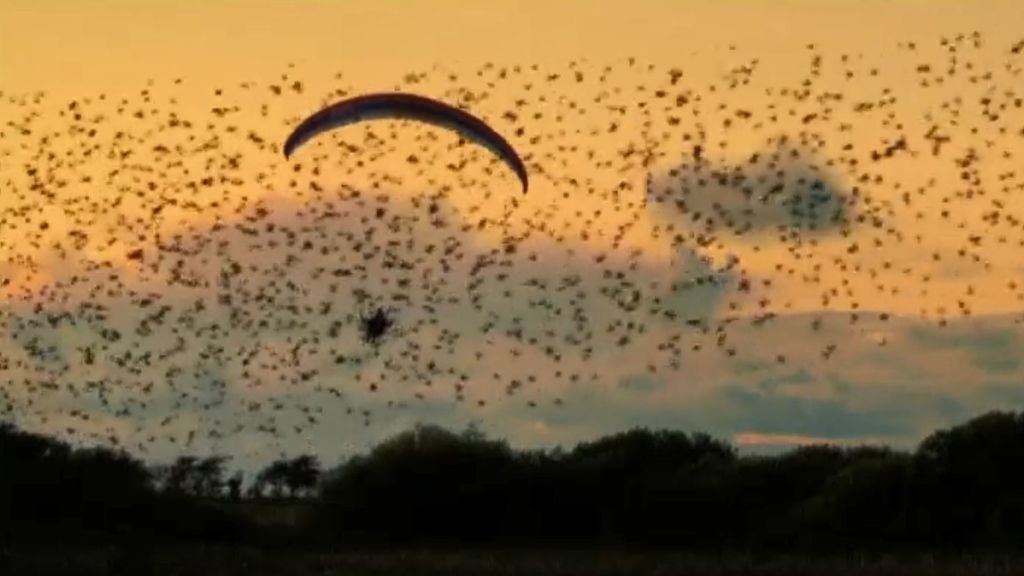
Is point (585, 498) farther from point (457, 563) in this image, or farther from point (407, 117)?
point (407, 117)

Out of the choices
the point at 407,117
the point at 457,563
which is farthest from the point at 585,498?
the point at 407,117

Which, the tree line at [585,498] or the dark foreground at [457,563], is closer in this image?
the dark foreground at [457,563]

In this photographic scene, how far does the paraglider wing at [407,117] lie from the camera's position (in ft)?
151

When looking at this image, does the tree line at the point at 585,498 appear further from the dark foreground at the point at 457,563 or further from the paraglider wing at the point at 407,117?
the paraglider wing at the point at 407,117

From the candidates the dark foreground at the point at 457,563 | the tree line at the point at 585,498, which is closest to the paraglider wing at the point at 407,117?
the dark foreground at the point at 457,563

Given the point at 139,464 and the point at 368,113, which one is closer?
the point at 368,113

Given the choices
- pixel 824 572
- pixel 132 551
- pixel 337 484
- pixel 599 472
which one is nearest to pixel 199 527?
pixel 337 484

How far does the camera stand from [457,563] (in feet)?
181

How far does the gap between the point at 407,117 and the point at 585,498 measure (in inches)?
1136

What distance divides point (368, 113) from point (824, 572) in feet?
45.1

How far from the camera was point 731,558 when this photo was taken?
193 feet

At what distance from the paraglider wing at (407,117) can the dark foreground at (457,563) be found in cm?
889

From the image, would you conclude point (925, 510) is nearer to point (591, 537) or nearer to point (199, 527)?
point (591, 537)

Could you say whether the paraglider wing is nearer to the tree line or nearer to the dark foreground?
the dark foreground
